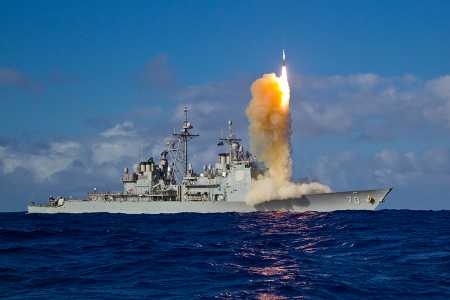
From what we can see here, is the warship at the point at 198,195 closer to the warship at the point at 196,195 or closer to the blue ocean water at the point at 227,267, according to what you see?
the warship at the point at 196,195

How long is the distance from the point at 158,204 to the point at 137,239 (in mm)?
42021

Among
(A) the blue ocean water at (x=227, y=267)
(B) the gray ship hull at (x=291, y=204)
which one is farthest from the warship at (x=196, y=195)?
(A) the blue ocean water at (x=227, y=267)

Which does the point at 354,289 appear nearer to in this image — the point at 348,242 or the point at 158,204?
the point at 348,242

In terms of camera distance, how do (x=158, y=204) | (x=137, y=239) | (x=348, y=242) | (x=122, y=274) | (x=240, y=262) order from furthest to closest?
(x=158, y=204) < (x=137, y=239) < (x=348, y=242) < (x=240, y=262) < (x=122, y=274)

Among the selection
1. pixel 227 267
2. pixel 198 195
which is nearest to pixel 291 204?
pixel 198 195

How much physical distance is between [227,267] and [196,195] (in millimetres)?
52406

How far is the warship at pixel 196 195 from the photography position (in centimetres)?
6288

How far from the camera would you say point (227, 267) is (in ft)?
56.9

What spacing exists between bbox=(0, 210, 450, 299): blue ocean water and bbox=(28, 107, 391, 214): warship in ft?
119

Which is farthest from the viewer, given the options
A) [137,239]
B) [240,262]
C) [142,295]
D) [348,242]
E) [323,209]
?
[323,209]

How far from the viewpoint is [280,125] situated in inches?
2603

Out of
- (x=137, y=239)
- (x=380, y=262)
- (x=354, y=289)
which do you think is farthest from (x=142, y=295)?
(x=137, y=239)

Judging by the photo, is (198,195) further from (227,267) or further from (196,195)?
(227,267)

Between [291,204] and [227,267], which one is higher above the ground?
[291,204]
